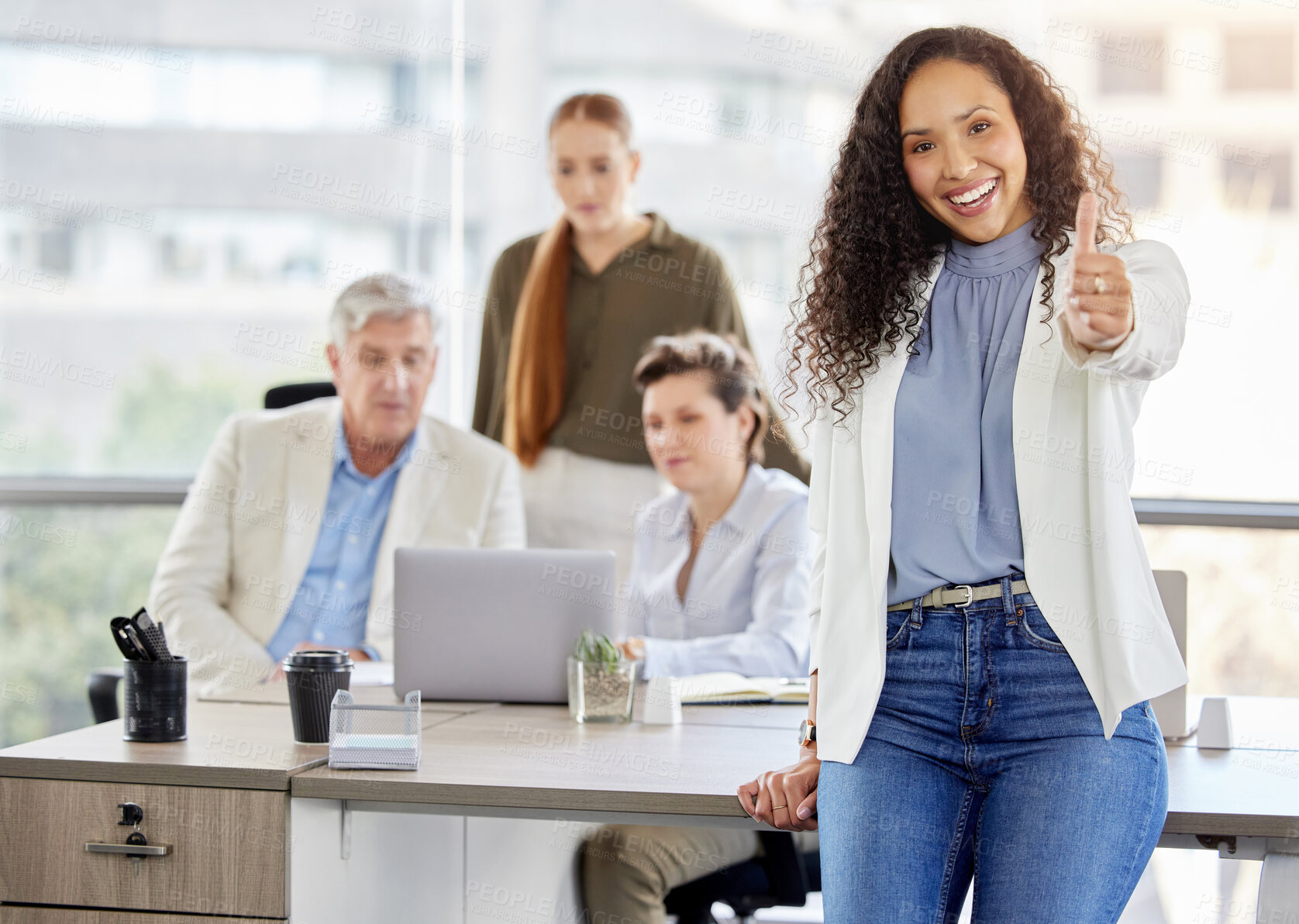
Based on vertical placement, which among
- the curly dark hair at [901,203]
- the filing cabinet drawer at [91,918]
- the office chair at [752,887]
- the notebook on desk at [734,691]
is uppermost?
the curly dark hair at [901,203]

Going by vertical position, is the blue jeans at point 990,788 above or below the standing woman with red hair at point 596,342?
below

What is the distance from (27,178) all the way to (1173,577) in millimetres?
3652

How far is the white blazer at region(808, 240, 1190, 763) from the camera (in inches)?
46.6

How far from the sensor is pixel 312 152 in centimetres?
381

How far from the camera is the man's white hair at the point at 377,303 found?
114 inches

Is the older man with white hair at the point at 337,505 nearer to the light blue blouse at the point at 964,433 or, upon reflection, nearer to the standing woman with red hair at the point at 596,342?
the standing woman with red hair at the point at 596,342

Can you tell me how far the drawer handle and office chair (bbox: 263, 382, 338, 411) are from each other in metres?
1.72

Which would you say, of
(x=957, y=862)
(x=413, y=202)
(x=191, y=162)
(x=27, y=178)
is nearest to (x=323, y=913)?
(x=957, y=862)

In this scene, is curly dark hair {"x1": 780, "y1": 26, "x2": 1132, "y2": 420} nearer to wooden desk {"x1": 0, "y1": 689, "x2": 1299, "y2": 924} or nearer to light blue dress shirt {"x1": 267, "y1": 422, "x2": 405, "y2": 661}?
wooden desk {"x1": 0, "y1": 689, "x2": 1299, "y2": 924}

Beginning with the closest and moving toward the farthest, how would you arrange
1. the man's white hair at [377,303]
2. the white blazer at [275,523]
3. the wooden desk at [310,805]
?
the wooden desk at [310,805] → the white blazer at [275,523] → the man's white hair at [377,303]

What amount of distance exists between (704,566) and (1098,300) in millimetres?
1585

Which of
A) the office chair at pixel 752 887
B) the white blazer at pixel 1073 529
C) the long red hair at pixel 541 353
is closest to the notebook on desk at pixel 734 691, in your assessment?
the office chair at pixel 752 887

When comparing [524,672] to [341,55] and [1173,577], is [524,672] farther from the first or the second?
[341,55]

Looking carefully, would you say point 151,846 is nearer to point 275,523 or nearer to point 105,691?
point 105,691
